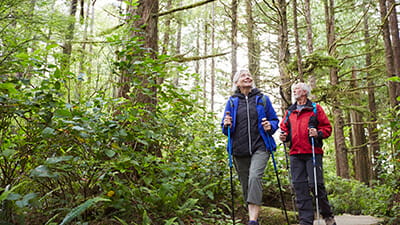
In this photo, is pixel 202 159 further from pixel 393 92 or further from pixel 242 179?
pixel 393 92

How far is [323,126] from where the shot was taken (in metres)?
4.77

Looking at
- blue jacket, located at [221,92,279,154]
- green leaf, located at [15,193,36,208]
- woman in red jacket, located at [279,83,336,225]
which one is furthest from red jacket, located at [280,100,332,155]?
green leaf, located at [15,193,36,208]

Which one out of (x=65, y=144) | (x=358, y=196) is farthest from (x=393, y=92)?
(x=65, y=144)

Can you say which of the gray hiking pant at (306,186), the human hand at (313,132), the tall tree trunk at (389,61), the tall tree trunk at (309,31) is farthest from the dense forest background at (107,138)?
the tall tree trunk at (389,61)

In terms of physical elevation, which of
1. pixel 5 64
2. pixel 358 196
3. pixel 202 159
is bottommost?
pixel 358 196

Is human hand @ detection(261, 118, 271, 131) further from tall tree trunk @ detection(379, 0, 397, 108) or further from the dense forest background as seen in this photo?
tall tree trunk @ detection(379, 0, 397, 108)

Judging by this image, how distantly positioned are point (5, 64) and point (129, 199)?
6.78ft

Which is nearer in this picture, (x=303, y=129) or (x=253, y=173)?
(x=253, y=173)

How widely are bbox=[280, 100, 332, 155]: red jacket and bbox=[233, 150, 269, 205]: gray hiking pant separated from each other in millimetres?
905

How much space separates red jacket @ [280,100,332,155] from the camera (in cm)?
467

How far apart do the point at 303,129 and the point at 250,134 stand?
3.81 feet

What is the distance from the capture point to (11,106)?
9.38 ft

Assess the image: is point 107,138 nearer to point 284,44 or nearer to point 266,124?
point 266,124

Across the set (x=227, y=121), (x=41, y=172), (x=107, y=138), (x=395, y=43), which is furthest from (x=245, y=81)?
(x=395, y=43)
